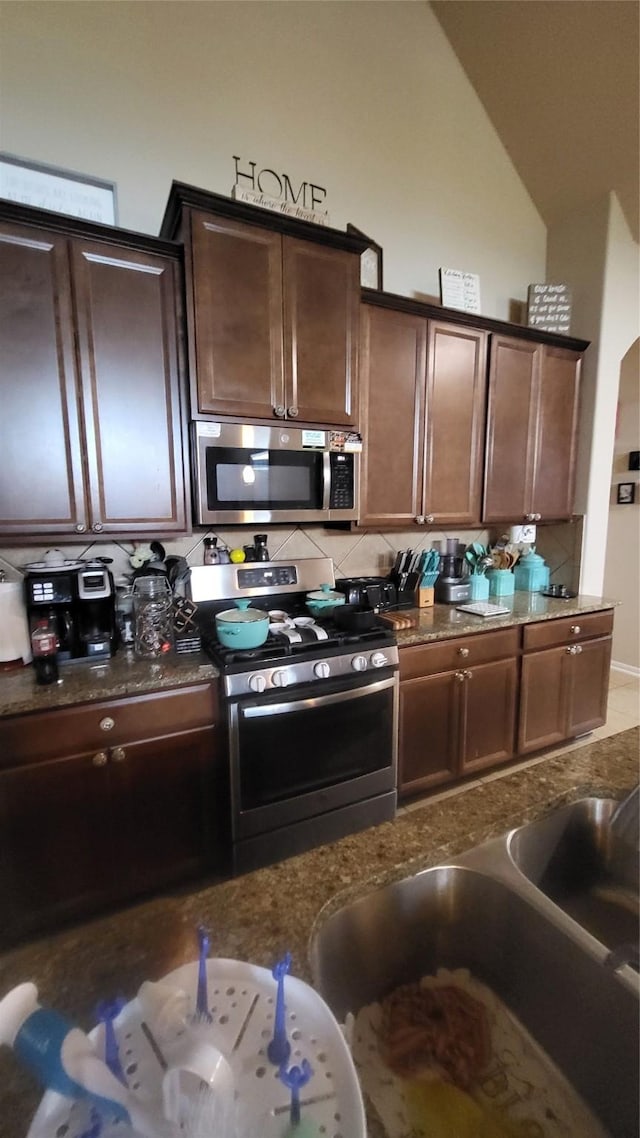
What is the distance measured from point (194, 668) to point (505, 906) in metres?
1.15

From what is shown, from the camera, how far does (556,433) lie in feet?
9.14

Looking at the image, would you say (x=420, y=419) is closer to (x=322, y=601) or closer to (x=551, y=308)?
(x=322, y=601)

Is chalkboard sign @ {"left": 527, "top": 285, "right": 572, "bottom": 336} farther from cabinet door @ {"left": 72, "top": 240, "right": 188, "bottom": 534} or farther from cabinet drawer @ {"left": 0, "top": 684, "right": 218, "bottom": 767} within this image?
cabinet drawer @ {"left": 0, "top": 684, "right": 218, "bottom": 767}

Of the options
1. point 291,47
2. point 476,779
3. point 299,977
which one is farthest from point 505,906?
point 291,47

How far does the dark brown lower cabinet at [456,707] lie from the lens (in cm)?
206

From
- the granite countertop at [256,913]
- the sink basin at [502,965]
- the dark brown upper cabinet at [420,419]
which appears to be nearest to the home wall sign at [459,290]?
the dark brown upper cabinet at [420,419]

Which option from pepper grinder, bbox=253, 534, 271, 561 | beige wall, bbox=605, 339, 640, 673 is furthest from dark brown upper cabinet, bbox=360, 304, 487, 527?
beige wall, bbox=605, 339, 640, 673

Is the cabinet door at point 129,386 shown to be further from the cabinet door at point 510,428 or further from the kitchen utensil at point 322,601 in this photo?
the cabinet door at point 510,428

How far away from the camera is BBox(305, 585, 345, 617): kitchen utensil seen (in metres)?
2.11

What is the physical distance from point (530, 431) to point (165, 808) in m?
2.62

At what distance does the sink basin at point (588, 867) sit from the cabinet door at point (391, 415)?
1524 mm

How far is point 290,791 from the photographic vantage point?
1.74 m

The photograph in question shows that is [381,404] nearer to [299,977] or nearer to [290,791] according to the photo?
[290,791]

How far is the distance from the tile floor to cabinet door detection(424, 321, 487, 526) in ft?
4.49
